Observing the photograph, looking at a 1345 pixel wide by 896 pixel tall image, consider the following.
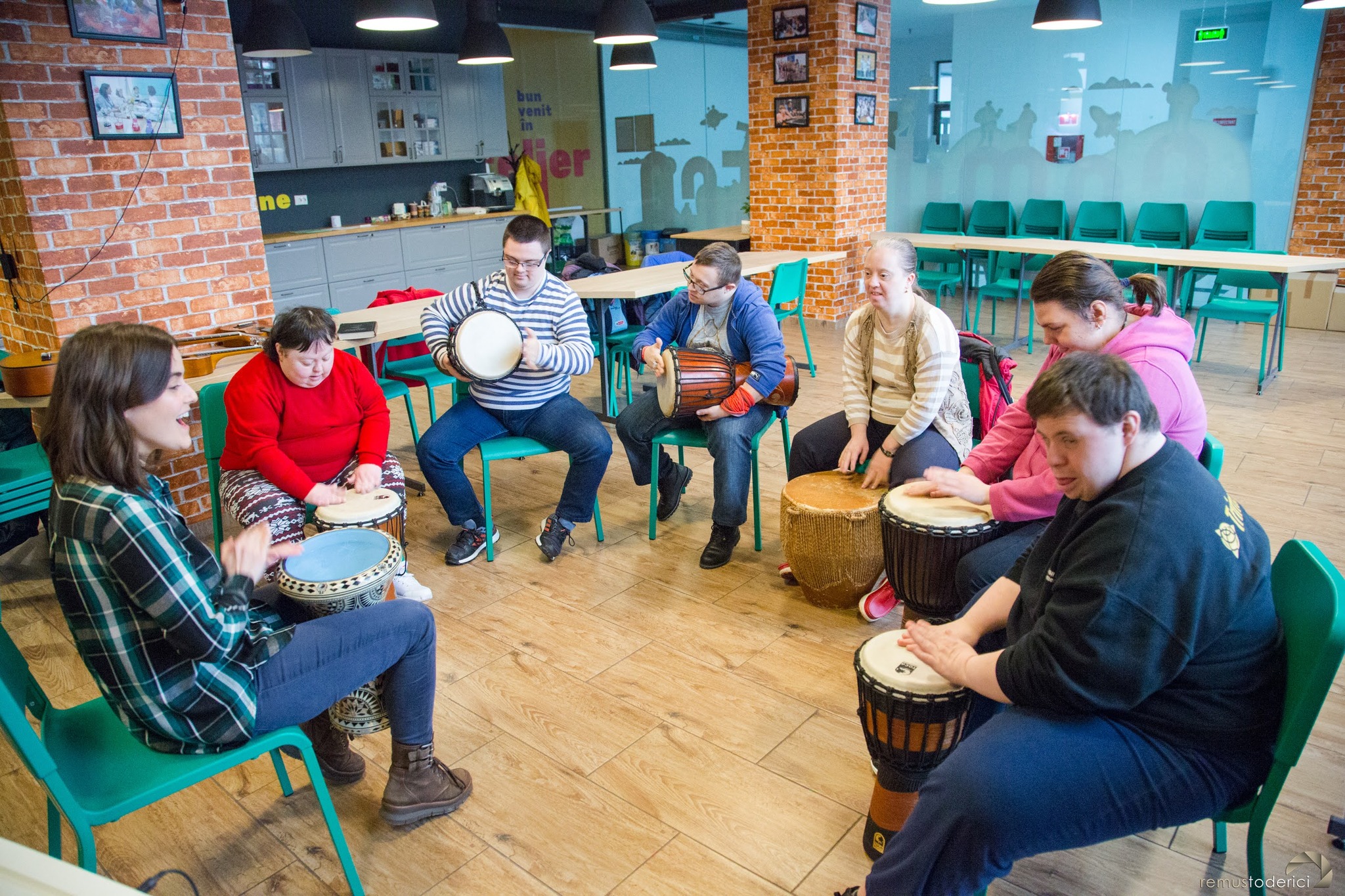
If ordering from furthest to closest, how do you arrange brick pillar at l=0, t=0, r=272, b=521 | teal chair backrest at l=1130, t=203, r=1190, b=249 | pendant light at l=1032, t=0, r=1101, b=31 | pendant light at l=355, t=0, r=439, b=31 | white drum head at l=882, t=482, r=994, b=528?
teal chair backrest at l=1130, t=203, r=1190, b=249, pendant light at l=1032, t=0, r=1101, b=31, pendant light at l=355, t=0, r=439, b=31, brick pillar at l=0, t=0, r=272, b=521, white drum head at l=882, t=482, r=994, b=528

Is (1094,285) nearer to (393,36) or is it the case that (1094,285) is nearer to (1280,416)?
(1280,416)

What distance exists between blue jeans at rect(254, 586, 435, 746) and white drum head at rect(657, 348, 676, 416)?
4.75 feet

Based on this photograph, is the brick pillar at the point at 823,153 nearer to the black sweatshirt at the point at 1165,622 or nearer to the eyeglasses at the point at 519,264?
the eyeglasses at the point at 519,264

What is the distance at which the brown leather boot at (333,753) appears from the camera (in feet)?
6.76

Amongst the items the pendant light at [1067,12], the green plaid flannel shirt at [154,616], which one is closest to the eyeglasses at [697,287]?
the green plaid flannel shirt at [154,616]

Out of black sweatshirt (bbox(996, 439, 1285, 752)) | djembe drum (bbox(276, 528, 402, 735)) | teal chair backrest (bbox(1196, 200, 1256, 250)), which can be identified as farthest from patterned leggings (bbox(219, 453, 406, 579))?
teal chair backrest (bbox(1196, 200, 1256, 250))

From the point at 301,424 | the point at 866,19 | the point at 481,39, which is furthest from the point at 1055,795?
the point at 866,19

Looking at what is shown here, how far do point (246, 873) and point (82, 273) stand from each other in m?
2.38

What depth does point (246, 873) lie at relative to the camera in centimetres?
184

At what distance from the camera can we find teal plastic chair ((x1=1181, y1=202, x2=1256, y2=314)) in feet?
22.2

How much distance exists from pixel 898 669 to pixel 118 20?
341 centimetres

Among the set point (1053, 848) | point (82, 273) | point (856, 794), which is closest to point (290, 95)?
point (82, 273)

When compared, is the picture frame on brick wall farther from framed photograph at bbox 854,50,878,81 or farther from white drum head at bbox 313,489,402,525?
white drum head at bbox 313,489,402,525

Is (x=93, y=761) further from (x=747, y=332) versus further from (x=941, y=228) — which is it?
(x=941, y=228)
